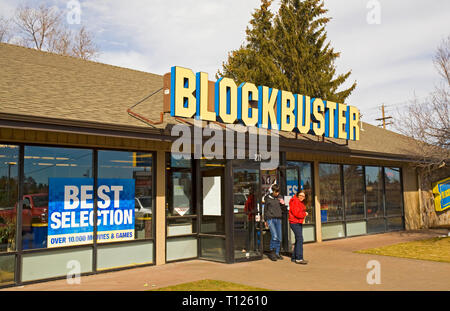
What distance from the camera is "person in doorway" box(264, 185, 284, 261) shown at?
35.3 ft

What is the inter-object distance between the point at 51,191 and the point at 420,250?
1000 cm

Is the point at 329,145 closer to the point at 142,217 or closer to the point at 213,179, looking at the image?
the point at 213,179

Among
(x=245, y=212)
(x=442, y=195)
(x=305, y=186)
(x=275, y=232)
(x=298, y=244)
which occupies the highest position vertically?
(x=305, y=186)

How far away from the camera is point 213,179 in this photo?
1098cm

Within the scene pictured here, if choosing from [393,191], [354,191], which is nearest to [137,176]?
[354,191]

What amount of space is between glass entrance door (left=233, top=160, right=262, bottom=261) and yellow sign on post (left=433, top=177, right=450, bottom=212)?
1231 cm

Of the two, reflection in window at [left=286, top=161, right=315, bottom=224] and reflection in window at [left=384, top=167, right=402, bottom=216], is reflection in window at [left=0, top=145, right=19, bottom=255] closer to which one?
reflection in window at [left=286, top=161, right=315, bottom=224]

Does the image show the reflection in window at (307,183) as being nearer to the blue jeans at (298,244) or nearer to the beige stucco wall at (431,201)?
the blue jeans at (298,244)

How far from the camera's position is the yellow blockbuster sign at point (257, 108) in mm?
10177

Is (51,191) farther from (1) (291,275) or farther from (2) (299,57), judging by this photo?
(2) (299,57)

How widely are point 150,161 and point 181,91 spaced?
1.88 metres

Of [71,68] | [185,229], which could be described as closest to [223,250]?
[185,229]

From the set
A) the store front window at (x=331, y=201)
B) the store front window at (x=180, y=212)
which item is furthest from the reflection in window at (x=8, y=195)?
the store front window at (x=331, y=201)

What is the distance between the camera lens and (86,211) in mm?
9312
